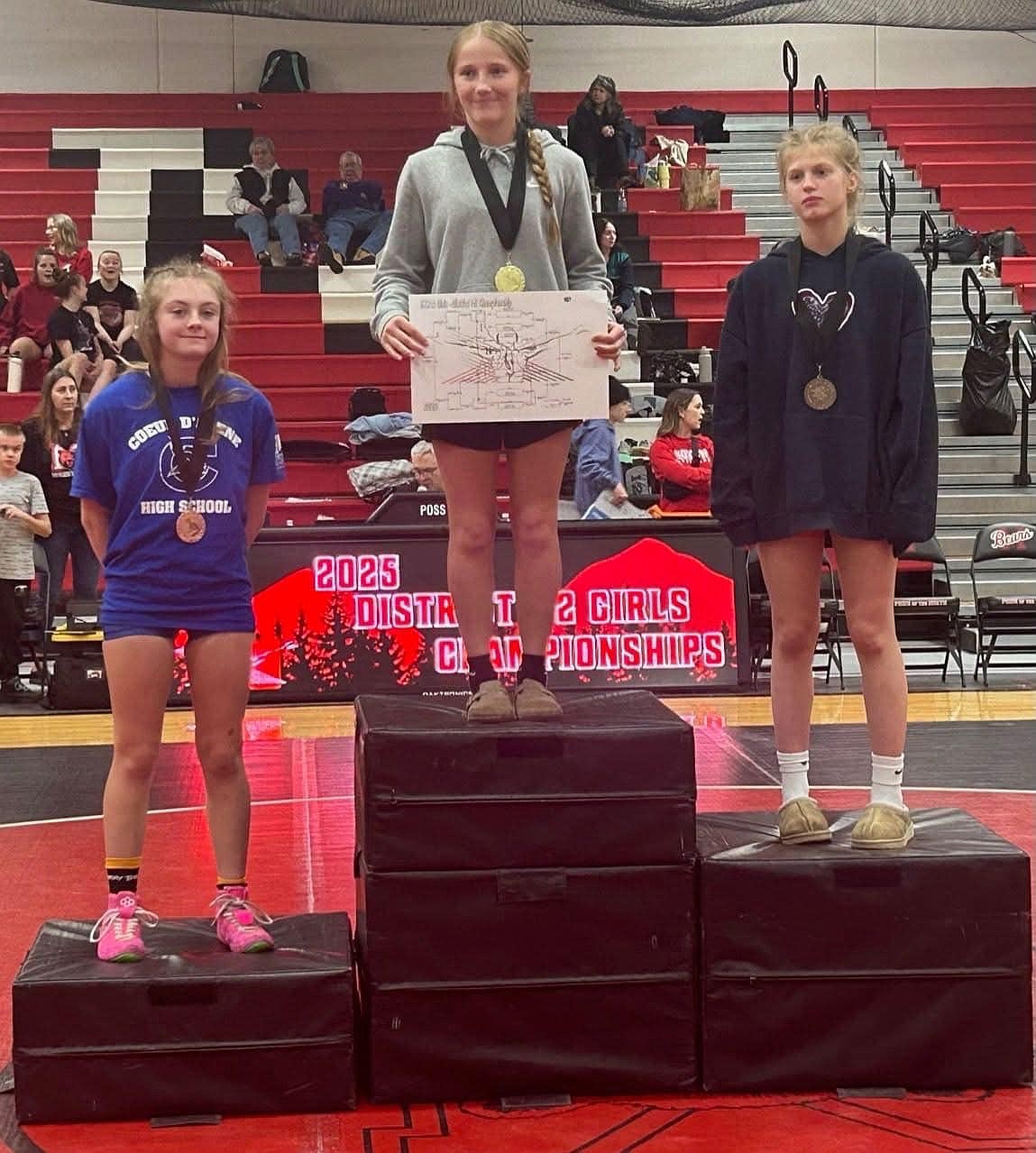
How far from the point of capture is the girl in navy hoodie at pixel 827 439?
3.70 meters

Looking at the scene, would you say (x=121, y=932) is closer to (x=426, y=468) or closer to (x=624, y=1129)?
(x=624, y=1129)

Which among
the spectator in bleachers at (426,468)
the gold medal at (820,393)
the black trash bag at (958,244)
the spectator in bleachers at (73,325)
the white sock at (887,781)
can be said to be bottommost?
the white sock at (887,781)

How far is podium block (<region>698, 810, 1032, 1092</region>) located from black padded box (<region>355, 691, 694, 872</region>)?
17 centimetres

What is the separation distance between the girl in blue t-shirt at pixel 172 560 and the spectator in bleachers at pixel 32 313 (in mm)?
9365

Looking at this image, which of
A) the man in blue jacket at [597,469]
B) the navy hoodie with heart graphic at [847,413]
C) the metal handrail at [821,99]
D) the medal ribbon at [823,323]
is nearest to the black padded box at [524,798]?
the navy hoodie with heart graphic at [847,413]

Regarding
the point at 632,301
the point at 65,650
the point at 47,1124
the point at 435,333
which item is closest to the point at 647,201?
the point at 632,301

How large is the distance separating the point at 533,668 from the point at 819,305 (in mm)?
1034

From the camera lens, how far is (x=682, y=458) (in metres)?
9.70

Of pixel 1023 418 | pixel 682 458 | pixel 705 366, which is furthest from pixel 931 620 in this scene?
pixel 705 366

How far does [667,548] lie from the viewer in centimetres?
898

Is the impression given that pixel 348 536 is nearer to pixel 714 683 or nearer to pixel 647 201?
pixel 714 683

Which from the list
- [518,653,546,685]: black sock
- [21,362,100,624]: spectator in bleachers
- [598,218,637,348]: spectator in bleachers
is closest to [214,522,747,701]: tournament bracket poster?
[21,362,100,624]: spectator in bleachers

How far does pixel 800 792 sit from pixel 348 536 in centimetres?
527

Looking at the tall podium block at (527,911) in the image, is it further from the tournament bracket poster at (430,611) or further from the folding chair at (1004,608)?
the folding chair at (1004,608)
